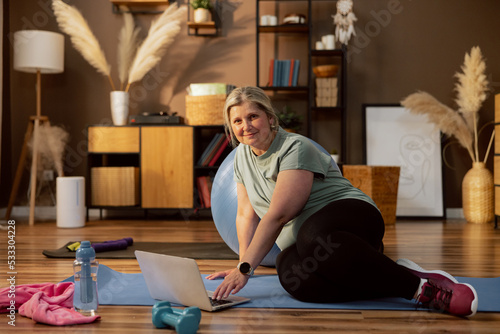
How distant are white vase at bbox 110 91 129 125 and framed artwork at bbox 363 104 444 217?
6.91 ft

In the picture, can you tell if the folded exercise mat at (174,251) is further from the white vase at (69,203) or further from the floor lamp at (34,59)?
the floor lamp at (34,59)

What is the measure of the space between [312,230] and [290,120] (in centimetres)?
282

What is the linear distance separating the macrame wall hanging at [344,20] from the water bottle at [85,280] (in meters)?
3.40

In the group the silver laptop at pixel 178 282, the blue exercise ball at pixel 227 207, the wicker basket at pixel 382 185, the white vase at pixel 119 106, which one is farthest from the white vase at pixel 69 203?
the silver laptop at pixel 178 282

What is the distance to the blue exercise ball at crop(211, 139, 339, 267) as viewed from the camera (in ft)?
7.99

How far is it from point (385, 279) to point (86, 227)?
295cm

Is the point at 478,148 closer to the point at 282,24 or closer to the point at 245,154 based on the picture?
Result: the point at 282,24

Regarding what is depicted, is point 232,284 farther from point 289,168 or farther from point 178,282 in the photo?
point 289,168

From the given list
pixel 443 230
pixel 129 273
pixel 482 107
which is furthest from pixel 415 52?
pixel 129 273

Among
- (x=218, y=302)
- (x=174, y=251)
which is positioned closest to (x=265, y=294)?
(x=218, y=302)

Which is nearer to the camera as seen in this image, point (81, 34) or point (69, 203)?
point (69, 203)

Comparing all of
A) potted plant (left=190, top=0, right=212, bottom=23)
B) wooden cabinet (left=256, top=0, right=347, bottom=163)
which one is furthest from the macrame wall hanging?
potted plant (left=190, top=0, right=212, bottom=23)

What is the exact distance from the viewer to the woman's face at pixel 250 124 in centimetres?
180

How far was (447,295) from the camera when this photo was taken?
171 centimetres
